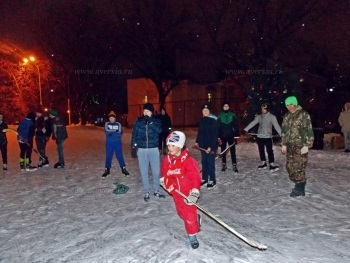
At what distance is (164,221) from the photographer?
7133mm

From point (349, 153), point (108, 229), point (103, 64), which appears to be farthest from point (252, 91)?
point (103, 64)

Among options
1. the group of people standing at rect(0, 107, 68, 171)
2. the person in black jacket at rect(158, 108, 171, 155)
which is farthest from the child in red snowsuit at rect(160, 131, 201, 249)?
the person in black jacket at rect(158, 108, 171, 155)

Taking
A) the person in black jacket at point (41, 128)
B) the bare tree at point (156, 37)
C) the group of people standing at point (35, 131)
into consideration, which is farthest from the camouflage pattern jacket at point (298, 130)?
the bare tree at point (156, 37)

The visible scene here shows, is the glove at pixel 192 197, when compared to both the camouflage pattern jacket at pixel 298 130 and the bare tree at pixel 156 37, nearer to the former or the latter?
the camouflage pattern jacket at pixel 298 130

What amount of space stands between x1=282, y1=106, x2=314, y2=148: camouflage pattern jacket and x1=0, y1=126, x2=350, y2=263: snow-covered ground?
3.87 feet

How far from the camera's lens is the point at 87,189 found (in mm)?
10258

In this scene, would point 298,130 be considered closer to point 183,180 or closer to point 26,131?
point 183,180

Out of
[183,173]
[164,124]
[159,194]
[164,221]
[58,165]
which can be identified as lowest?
[164,221]

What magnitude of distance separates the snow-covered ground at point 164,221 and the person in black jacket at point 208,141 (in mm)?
499

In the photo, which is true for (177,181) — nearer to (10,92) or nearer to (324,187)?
(324,187)

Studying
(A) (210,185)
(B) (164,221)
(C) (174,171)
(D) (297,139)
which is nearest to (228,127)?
(A) (210,185)

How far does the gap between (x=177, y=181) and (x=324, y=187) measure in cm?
526

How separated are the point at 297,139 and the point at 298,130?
0.18 meters

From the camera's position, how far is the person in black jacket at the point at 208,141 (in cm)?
956
